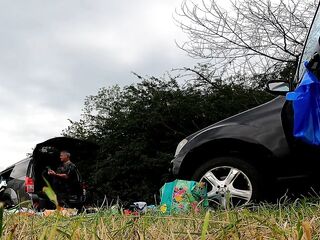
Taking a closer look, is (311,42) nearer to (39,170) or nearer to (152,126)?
(39,170)

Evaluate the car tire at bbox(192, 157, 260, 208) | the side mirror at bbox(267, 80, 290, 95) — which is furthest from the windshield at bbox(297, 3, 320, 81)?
the car tire at bbox(192, 157, 260, 208)

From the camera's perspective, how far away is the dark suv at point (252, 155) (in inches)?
200

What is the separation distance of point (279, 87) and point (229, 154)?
827 mm

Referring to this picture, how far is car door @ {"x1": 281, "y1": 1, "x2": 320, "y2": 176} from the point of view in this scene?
4.55 metres

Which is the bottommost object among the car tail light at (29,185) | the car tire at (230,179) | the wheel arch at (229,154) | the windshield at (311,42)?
the car tire at (230,179)

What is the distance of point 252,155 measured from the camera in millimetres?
5426

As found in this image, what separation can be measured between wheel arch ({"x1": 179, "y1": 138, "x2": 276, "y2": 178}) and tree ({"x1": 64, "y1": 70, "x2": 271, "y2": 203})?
7231 mm

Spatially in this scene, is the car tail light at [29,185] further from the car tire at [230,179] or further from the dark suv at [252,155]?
the car tire at [230,179]

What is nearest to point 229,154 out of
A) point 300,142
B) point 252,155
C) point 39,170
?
point 252,155

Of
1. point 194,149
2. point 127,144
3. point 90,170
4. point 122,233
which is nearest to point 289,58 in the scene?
point 127,144

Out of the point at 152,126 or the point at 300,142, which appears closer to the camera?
the point at 300,142

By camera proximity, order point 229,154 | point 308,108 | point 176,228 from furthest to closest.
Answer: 1. point 229,154
2. point 308,108
3. point 176,228

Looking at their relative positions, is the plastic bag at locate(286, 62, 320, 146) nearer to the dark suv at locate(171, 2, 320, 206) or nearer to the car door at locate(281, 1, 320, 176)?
the car door at locate(281, 1, 320, 176)

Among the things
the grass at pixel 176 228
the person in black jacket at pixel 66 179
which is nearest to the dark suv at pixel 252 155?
the grass at pixel 176 228
